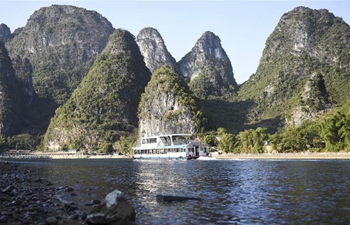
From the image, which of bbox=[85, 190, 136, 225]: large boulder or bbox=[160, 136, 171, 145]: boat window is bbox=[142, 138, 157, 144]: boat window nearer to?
bbox=[160, 136, 171, 145]: boat window

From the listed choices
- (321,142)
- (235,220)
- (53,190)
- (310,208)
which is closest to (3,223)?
(235,220)

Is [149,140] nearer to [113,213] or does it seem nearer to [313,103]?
[313,103]

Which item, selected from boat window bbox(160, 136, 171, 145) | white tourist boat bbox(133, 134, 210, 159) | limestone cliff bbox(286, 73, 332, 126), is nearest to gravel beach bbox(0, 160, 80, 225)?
white tourist boat bbox(133, 134, 210, 159)

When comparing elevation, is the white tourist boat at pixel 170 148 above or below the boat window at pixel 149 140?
below

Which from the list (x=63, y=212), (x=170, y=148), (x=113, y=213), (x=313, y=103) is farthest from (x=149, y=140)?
(x=113, y=213)

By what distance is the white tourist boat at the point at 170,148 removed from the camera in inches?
5103

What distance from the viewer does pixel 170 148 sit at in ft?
446

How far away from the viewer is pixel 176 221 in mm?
21906

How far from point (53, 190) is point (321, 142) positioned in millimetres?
103327

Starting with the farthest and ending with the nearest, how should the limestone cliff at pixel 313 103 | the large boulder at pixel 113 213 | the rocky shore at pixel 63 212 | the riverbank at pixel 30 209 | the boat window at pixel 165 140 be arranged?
the limestone cliff at pixel 313 103 → the boat window at pixel 165 140 → the riverbank at pixel 30 209 → the rocky shore at pixel 63 212 → the large boulder at pixel 113 213

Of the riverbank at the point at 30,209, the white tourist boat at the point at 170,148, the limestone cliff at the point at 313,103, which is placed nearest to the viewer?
the riverbank at the point at 30,209

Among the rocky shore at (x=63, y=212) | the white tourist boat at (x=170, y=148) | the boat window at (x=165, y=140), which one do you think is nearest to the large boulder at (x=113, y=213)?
the rocky shore at (x=63, y=212)

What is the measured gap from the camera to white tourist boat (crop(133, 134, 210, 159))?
12962cm

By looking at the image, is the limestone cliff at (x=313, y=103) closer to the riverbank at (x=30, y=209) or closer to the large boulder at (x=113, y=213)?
the riverbank at (x=30, y=209)
